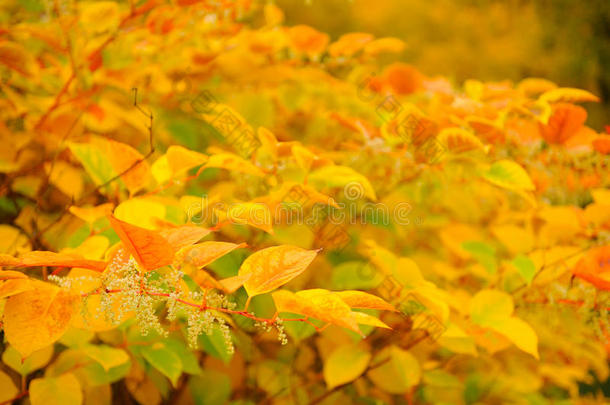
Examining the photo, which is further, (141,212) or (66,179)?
(66,179)

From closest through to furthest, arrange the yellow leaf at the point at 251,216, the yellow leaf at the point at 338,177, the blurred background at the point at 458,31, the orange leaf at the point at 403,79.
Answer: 1. the yellow leaf at the point at 251,216
2. the yellow leaf at the point at 338,177
3. the orange leaf at the point at 403,79
4. the blurred background at the point at 458,31

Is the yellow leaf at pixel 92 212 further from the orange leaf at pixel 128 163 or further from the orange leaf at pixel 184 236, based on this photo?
the orange leaf at pixel 184 236

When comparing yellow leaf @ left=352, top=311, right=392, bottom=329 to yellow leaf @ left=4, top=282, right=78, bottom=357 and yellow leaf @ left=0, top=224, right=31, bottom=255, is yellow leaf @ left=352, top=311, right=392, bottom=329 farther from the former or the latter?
yellow leaf @ left=0, top=224, right=31, bottom=255

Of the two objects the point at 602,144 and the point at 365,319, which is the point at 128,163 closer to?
the point at 365,319

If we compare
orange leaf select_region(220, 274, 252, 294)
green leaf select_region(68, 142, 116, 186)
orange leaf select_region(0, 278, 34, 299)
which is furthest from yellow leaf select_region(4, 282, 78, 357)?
green leaf select_region(68, 142, 116, 186)

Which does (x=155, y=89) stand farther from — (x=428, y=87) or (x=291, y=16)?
(x=291, y=16)

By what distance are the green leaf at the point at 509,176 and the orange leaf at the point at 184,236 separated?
15.5 inches

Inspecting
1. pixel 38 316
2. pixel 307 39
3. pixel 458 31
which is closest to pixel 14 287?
pixel 38 316

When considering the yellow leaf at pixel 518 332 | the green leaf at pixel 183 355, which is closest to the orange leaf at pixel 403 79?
the yellow leaf at pixel 518 332

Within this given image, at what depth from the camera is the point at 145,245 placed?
15.4 inches

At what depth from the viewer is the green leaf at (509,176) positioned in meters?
0.65

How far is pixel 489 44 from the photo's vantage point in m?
2.54

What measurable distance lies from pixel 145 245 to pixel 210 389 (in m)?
0.50

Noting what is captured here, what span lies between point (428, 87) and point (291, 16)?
170 cm
